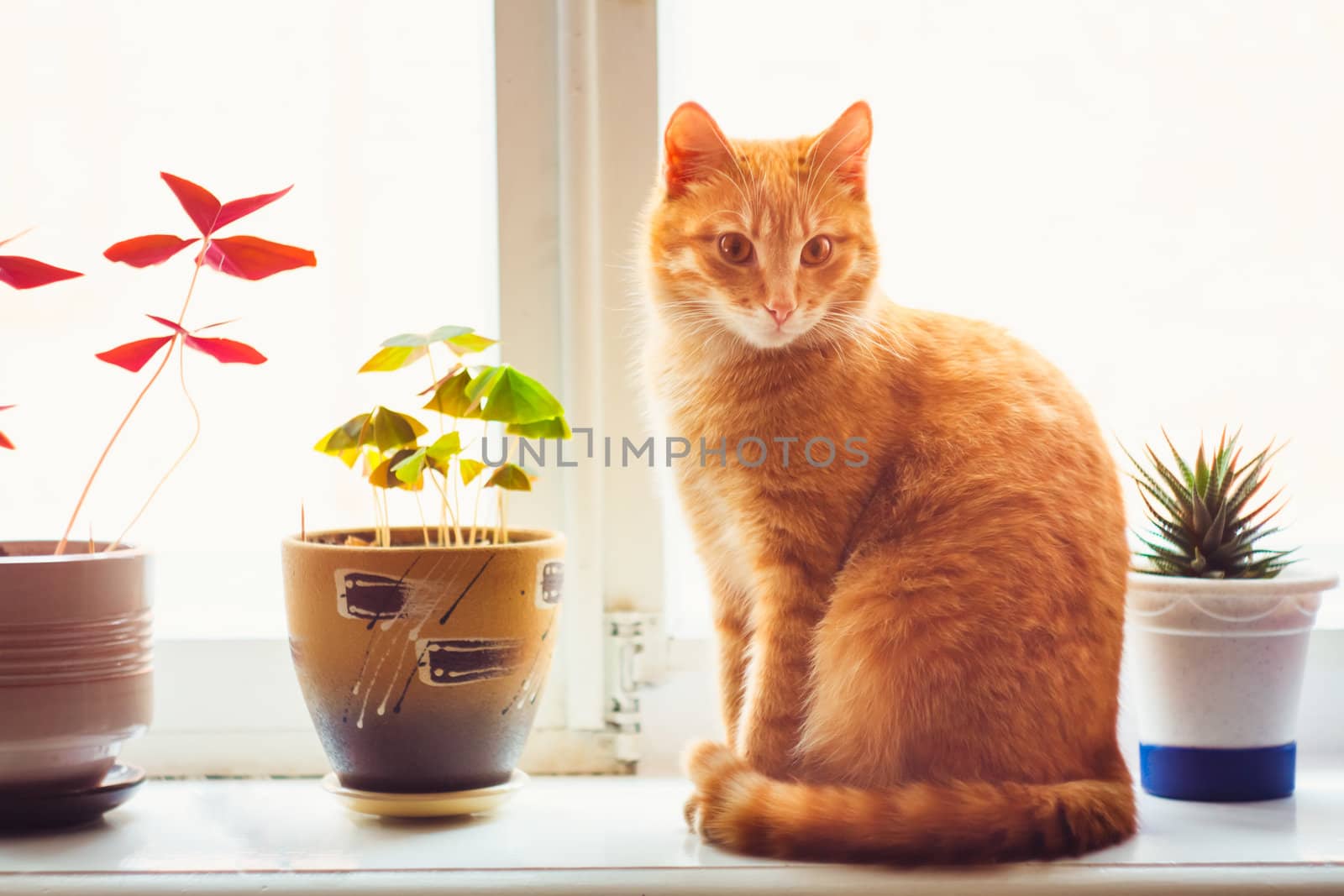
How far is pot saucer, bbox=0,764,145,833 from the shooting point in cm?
101

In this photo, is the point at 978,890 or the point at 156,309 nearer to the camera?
the point at 978,890

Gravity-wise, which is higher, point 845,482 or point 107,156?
point 107,156

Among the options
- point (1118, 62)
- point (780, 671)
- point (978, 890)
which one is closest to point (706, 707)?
point (780, 671)

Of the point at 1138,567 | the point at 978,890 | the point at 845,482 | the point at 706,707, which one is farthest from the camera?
the point at 706,707

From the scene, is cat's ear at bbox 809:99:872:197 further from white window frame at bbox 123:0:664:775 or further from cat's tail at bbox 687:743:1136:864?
cat's tail at bbox 687:743:1136:864

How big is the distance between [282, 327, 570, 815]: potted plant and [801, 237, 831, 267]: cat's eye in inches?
10.0

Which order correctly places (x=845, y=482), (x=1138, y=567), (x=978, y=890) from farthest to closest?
(x=1138, y=567)
(x=845, y=482)
(x=978, y=890)

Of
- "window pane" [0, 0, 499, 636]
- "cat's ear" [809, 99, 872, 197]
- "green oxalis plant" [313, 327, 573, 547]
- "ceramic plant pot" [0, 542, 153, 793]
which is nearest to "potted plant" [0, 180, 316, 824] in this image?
"ceramic plant pot" [0, 542, 153, 793]

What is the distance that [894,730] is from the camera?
3.21 feet

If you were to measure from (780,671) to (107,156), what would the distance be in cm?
94

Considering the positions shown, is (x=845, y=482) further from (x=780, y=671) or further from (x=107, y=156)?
(x=107, y=156)

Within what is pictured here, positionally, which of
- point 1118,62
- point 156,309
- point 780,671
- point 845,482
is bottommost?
point 780,671

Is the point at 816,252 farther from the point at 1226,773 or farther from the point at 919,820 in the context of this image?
the point at 1226,773

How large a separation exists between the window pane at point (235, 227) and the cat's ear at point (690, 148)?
0.98 ft
